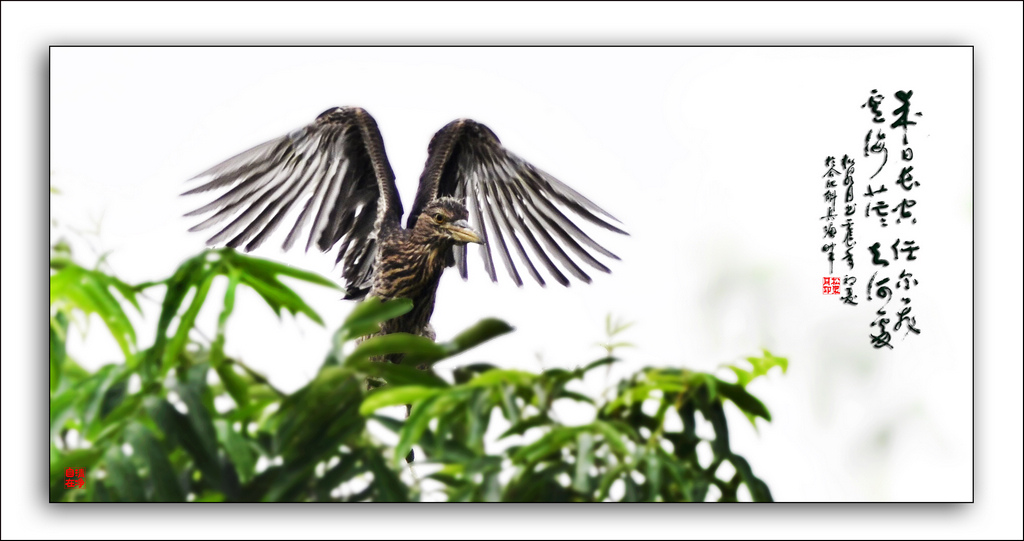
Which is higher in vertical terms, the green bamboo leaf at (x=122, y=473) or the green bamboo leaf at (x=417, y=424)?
the green bamboo leaf at (x=417, y=424)

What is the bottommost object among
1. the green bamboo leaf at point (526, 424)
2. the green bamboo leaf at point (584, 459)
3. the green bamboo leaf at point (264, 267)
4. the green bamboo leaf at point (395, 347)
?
the green bamboo leaf at point (584, 459)

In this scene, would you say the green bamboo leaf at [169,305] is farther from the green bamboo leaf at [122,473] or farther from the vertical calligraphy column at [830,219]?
the vertical calligraphy column at [830,219]

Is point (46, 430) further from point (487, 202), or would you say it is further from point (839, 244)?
point (839, 244)

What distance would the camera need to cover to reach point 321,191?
2.33 metres

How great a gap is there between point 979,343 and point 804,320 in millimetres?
360

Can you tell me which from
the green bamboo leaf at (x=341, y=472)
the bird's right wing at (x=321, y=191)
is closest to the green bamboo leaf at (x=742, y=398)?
the green bamboo leaf at (x=341, y=472)

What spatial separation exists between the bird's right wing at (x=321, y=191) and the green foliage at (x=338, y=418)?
62cm

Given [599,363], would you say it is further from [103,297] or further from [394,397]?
[103,297]

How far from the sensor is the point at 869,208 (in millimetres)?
2094

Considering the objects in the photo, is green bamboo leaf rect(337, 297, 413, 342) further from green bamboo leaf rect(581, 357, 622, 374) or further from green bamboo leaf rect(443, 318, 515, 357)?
green bamboo leaf rect(581, 357, 622, 374)

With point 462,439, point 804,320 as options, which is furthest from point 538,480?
point 804,320

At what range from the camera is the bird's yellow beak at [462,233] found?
227cm

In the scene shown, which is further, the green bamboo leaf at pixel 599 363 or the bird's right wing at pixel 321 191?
the bird's right wing at pixel 321 191

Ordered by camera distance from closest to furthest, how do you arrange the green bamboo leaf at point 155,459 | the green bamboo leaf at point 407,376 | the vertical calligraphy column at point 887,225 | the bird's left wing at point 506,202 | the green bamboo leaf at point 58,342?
the green bamboo leaf at point 155,459 < the green bamboo leaf at point 407,376 < the green bamboo leaf at point 58,342 < the vertical calligraphy column at point 887,225 < the bird's left wing at point 506,202
